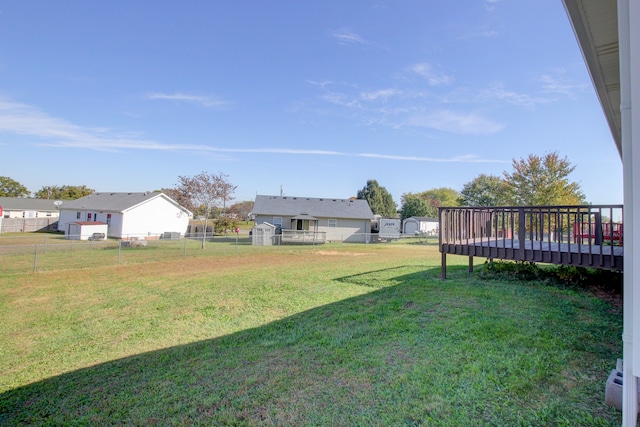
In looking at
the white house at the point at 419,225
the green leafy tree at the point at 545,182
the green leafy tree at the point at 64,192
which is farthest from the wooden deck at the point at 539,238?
the green leafy tree at the point at 64,192

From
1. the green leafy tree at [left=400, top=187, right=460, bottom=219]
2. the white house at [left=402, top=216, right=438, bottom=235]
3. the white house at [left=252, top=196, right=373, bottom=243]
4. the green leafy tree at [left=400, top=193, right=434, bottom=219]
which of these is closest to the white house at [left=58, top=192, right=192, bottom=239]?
the white house at [left=252, top=196, right=373, bottom=243]

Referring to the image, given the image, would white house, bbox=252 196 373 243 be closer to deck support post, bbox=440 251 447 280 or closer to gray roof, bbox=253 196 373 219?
gray roof, bbox=253 196 373 219

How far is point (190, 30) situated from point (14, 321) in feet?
34.1

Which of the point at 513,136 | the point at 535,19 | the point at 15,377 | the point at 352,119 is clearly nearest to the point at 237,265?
the point at 15,377

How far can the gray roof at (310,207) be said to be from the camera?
24.5 metres

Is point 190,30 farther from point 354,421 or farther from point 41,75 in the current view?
point 354,421

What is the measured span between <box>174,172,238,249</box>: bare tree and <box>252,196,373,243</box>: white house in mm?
4136

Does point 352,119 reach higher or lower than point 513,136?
higher

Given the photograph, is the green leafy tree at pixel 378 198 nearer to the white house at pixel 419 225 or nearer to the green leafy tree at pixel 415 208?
the white house at pixel 419 225

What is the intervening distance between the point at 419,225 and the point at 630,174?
1582 inches

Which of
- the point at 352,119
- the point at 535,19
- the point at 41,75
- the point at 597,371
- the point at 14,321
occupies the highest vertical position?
the point at 352,119

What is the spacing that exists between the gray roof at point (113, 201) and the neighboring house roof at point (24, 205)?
35.2 feet

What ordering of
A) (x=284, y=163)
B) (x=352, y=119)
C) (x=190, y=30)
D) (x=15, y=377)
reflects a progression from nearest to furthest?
1. (x=15, y=377)
2. (x=190, y=30)
3. (x=352, y=119)
4. (x=284, y=163)

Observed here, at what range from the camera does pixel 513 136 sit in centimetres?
1792
